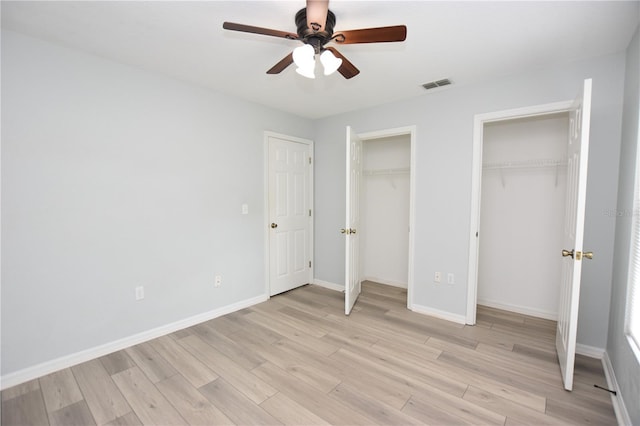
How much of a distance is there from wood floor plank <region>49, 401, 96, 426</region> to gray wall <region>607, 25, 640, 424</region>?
3.14 m

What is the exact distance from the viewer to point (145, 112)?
2.62 metres

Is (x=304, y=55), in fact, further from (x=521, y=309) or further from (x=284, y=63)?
(x=521, y=309)

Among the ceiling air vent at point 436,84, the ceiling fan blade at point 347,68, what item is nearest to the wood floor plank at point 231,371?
the ceiling fan blade at point 347,68

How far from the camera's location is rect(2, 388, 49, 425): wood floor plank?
1.72 meters

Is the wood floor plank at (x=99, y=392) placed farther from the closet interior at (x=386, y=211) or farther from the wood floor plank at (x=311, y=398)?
the closet interior at (x=386, y=211)

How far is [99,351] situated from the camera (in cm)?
240

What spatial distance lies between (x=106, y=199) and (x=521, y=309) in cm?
436

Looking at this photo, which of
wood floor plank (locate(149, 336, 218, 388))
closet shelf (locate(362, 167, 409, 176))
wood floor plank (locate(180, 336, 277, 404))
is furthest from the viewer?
closet shelf (locate(362, 167, 409, 176))

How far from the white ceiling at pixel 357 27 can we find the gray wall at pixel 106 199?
32cm

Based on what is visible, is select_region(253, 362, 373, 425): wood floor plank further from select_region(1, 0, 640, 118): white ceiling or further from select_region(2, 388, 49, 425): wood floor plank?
select_region(1, 0, 640, 118): white ceiling

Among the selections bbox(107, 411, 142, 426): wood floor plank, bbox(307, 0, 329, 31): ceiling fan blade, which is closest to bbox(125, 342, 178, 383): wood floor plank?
bbox(107, 411, 142, 426): wood floor plank

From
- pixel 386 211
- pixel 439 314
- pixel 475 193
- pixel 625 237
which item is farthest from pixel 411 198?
pixel 625 237

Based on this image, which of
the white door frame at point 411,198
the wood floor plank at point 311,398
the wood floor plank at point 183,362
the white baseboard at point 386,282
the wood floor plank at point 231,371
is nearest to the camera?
the wood floor plank at point 311,398

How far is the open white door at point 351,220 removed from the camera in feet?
10.4
